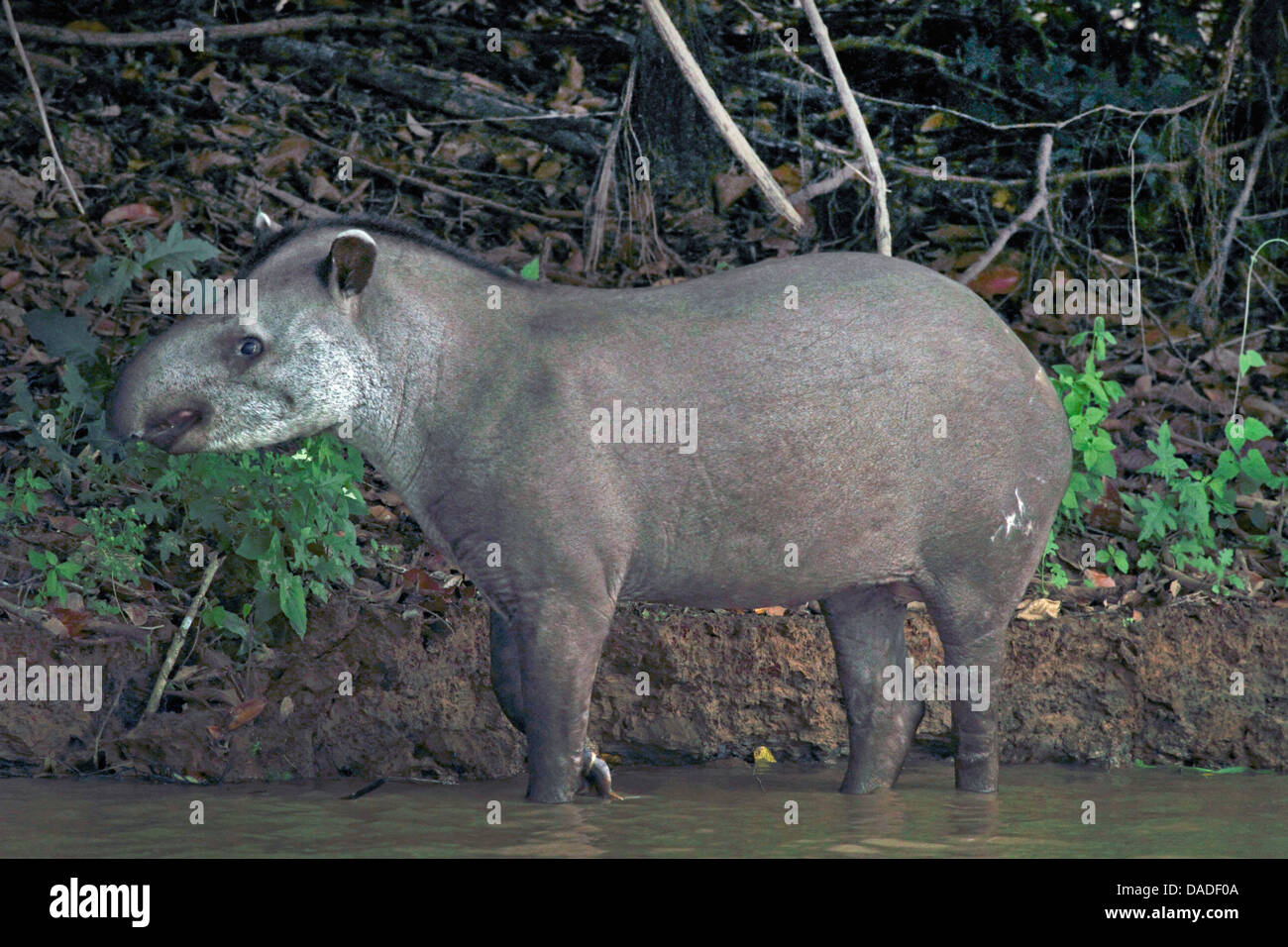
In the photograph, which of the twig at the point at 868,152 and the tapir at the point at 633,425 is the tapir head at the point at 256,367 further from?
the twig at the point at 868,152

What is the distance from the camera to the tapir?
17.6 ft

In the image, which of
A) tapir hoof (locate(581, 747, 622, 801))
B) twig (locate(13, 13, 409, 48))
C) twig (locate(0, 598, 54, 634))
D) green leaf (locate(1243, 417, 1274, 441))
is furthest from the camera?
twig (locate(13, 13, 409, 48))

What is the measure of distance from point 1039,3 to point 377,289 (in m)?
6.03

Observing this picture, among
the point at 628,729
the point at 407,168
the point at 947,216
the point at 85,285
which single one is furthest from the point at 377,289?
the point at 947,216

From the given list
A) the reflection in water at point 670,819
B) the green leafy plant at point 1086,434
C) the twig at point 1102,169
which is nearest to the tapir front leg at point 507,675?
the reflection in water at point 670,819

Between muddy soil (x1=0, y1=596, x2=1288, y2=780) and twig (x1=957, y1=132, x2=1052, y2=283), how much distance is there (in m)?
2.30

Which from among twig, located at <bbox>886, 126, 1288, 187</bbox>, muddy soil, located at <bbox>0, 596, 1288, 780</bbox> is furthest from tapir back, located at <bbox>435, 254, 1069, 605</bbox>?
twig, located at <bbox>886, 126, 1288, 187</bbox>

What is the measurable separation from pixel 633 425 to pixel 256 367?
1.23 metres

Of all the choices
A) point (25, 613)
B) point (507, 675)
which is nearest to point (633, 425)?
point (507, 675)

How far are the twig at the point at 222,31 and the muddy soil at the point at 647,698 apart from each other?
4782 mm

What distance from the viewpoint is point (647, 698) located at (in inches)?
262

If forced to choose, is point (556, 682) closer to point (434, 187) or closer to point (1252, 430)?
point (1252, 430)

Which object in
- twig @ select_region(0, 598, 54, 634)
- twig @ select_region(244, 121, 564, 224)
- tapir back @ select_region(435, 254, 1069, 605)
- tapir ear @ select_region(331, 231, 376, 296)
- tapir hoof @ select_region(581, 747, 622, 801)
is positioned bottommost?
tapir hoof @ select_region(581, 747, 622, 801)

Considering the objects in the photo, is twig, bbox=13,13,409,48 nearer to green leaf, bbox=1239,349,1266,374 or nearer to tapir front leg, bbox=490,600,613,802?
green leaf, bbox=1239,349,1266,374
